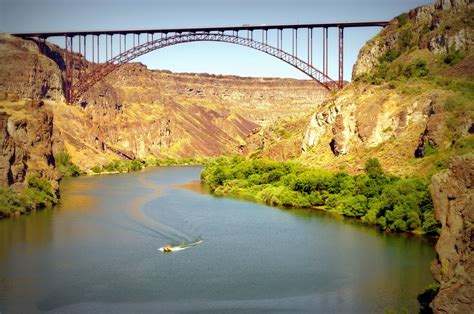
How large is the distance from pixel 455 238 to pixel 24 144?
40.7m

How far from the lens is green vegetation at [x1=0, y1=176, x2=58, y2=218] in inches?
1710

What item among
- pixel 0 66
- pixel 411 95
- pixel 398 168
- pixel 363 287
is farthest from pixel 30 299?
pixel 0 66

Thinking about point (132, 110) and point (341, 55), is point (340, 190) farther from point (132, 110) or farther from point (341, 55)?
point (132, 110)

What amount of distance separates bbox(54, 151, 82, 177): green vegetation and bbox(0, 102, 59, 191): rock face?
1841cm

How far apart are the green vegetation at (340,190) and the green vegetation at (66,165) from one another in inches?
745

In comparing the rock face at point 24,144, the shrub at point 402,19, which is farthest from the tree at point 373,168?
the shrub at point 402,19

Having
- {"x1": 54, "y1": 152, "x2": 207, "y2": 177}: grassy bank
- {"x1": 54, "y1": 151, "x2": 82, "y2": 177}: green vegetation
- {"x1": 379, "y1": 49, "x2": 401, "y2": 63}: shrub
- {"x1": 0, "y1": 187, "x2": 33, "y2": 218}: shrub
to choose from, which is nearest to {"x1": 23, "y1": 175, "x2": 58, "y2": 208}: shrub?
{"x1": 0, "y1": 187, "x2": 33, "y2": 218}: shrub

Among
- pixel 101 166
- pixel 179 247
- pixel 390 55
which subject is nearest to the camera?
pixel 179 247

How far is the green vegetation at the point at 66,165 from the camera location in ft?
259

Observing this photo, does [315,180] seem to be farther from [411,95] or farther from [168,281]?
[168,281]

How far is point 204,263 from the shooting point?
30297 mm

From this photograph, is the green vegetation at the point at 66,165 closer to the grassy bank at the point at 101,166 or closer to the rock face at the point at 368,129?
the grassy bank at the point at 101,166

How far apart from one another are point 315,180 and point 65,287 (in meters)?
25.5

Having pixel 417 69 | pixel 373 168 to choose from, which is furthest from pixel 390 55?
pixel 373 168
